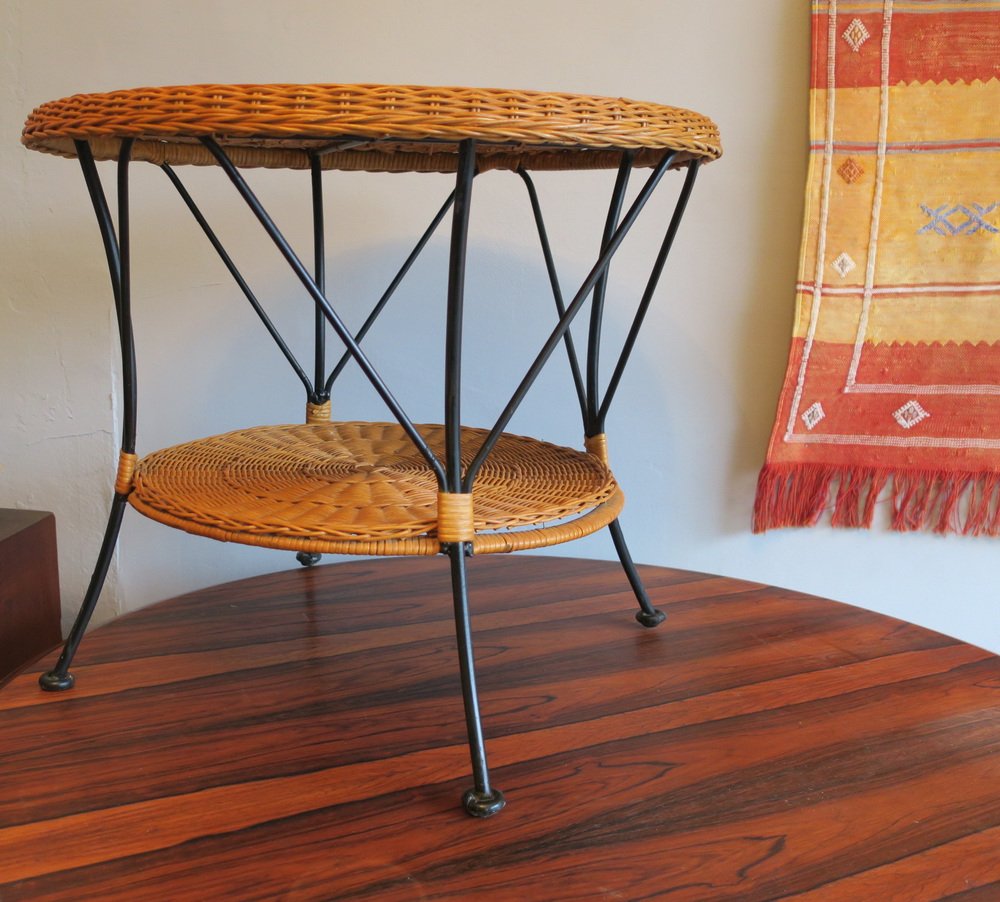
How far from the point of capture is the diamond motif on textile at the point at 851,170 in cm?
131

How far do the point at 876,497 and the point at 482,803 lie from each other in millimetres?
879

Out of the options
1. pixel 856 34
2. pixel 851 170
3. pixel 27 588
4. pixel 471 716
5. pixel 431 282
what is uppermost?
pixel 856 34

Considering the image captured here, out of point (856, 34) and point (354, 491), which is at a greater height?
point (856, 34)

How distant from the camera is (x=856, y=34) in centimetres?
128

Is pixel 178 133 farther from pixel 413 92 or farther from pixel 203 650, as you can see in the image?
pixel 203 650

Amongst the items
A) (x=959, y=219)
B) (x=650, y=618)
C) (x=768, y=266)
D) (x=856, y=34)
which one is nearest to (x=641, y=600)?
(x=650, y=618)

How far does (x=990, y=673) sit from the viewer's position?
0.99 m

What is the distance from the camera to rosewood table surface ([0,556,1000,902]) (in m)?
0.68

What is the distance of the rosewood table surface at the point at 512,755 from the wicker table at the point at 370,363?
→ 7 centimetres

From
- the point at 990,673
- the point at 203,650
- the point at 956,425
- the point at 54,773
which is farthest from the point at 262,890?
the point at 956,425

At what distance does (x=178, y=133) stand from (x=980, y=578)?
1.27 metres

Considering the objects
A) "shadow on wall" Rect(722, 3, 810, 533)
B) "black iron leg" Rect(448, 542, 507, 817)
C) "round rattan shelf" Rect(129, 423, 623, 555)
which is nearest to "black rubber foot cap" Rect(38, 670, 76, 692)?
"round rattan shelf" Rect(129, 423, 623, 555)

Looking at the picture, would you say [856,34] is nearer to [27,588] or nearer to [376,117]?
[376,117]

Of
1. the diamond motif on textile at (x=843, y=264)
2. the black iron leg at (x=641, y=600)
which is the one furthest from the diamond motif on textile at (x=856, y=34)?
the black iron leg at (x=641, y=600)
